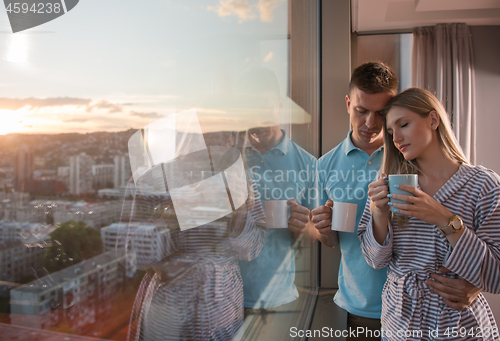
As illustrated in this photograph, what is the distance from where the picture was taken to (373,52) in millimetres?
2545

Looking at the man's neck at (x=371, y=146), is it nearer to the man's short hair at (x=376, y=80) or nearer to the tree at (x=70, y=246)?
the man's short hair at (x=376, y=80)

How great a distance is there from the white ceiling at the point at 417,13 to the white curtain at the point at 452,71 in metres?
0.09

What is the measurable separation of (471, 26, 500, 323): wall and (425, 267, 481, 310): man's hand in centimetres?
204

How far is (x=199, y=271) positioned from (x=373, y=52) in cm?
257

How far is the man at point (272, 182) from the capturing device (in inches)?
26.0

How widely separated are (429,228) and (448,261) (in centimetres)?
10

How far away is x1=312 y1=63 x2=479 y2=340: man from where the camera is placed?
1.19 meters

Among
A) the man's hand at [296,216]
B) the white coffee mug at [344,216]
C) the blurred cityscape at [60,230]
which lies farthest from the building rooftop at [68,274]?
the white coffee mug at [344,216]

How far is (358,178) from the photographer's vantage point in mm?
1363

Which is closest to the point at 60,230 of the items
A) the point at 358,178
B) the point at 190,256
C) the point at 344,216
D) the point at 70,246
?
the point at 70,246

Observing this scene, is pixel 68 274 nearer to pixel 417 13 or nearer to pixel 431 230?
pixel 431 230

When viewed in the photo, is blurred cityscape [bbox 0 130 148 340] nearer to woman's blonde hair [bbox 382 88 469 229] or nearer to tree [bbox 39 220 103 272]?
tree [bbox 39 220 103 272]

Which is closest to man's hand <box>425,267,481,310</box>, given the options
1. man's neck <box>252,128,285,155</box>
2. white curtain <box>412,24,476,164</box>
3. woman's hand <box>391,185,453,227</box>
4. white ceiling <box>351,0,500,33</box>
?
woman's hand <box>391,185,453,227</box>

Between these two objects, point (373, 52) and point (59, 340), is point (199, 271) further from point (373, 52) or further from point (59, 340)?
point (373, 52)
